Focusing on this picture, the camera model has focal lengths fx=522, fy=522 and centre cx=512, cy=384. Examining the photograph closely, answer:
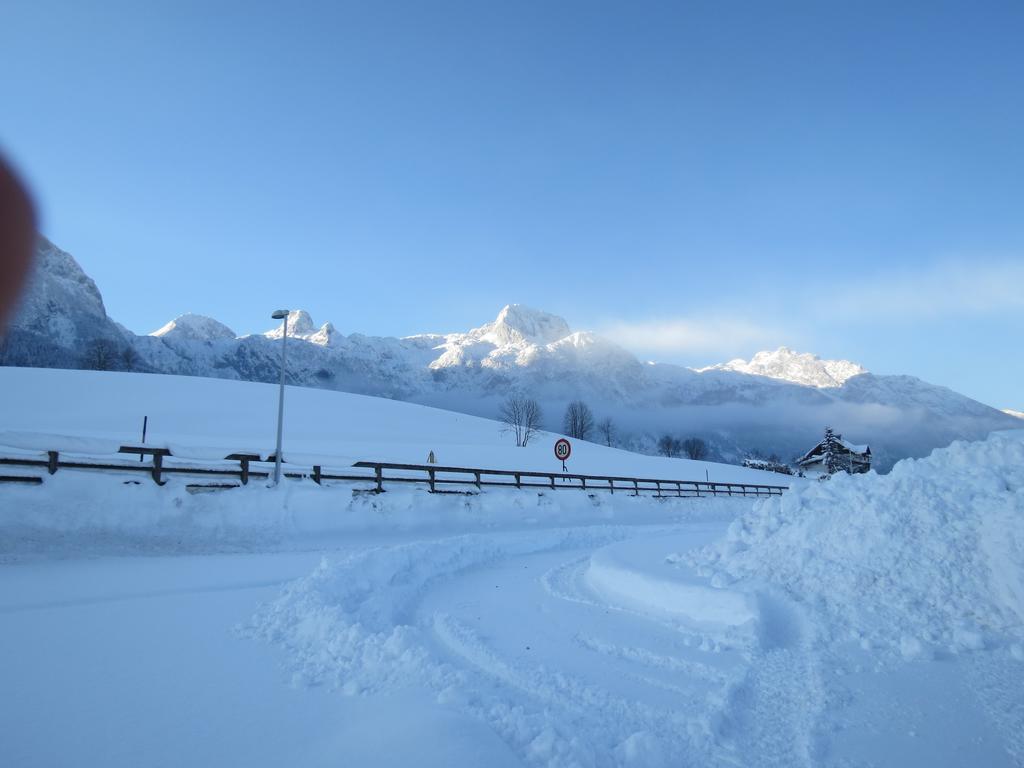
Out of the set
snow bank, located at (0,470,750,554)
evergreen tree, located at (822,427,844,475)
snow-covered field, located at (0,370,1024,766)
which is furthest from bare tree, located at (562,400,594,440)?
snow-covered field, located at (0,370,1024,766)

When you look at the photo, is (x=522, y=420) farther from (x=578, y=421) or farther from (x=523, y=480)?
(x=523, y=480)

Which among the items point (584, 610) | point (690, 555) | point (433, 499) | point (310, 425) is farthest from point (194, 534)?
point (310, 425)

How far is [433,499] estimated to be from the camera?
19641mm

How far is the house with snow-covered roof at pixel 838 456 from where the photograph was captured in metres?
66.1

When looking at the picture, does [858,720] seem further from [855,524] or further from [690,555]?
[690,555]

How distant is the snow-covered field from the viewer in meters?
4.29

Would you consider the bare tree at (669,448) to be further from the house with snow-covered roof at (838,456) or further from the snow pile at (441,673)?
the snow pile at (441,673)

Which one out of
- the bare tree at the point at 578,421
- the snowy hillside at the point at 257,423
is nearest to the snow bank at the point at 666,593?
the snowy hillside at the point at 257,423

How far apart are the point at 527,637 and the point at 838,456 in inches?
2870

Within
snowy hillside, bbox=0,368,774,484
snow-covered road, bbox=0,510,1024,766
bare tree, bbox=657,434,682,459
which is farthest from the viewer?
bare tree, bbox=657,434,682,459

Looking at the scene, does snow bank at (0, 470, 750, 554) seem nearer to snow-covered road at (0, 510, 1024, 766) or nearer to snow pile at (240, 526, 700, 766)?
snow-covered road at (0, 510, 1024, 766)

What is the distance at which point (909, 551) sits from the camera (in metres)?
8.04

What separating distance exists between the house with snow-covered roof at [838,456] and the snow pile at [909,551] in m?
64.7

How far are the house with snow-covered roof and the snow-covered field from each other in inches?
2537
